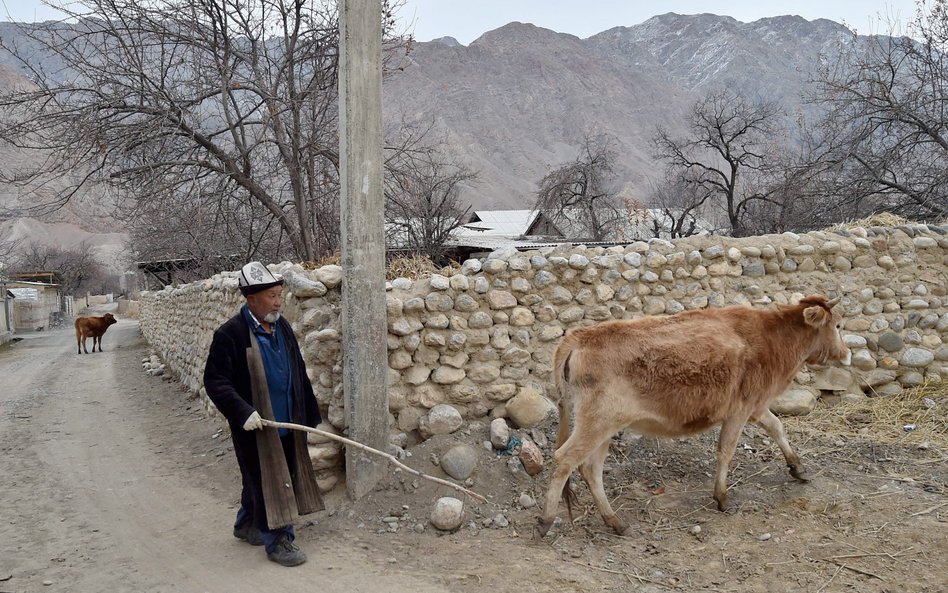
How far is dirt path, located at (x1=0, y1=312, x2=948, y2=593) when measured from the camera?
354cm

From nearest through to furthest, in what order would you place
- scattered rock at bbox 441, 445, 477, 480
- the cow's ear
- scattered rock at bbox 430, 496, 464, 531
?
1. scattered rock at bbox 430, 496, 464, 531
2. the cow's ear
3. scattered rock at bbox 441, 445, 477, 480

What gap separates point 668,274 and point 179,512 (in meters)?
4.94

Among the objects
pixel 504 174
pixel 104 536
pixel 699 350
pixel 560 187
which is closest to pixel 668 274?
pixel 699 350

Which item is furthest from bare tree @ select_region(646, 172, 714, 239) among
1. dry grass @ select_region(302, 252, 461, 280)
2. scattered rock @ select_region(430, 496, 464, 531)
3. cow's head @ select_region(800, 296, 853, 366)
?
scattered rock @ select_region(430, 496, 464, 531)

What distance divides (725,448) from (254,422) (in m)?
3.20

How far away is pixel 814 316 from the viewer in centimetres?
455

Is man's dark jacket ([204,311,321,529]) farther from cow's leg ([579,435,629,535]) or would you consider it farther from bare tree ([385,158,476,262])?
bare tree ([385,158,476,262])

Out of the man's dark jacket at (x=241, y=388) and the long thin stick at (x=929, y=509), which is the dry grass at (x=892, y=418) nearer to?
the long thin stick at (x=929, y=509)

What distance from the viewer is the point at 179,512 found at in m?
4.95

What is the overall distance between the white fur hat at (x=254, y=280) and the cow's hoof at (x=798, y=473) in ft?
13.2

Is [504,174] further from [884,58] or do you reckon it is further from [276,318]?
[276,318]

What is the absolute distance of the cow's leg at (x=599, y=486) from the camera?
13.5 feet

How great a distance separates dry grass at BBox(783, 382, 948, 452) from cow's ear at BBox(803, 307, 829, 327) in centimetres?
160

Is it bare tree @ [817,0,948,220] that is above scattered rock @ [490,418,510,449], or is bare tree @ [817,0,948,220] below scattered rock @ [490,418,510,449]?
above
